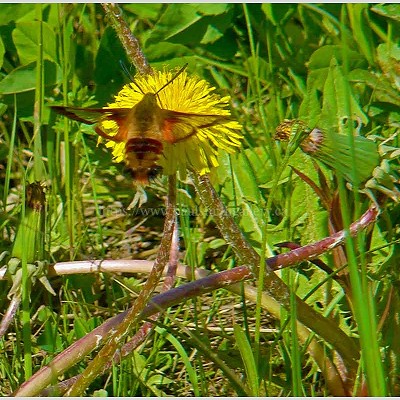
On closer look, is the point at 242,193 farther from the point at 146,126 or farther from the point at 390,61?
the point at 146,126

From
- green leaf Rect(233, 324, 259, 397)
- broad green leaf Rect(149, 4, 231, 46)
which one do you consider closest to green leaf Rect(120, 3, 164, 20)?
broad green leaf Rect(149, 4, 231, 46)

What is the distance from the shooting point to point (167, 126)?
1156 mm

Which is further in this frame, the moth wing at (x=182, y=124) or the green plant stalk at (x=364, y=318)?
the moth wing at (x=182, y=124)

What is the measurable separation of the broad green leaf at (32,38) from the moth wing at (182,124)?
0.94m

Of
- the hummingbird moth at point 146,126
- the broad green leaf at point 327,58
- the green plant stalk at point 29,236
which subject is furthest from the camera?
the broad green leaf at point 327,58

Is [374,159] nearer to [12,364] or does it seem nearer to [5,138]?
[12,364]

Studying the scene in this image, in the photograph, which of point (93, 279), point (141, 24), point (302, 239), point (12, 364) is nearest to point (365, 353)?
point (302, 239)

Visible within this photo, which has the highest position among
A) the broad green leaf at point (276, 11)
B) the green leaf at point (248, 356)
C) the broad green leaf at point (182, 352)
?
the broad green leaf at point (276, 11)

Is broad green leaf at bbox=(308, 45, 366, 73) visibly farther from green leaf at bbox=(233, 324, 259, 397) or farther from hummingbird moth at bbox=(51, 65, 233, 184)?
green leaf at bbox=(233, 324, 259, 397)

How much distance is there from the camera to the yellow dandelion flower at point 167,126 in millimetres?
1113

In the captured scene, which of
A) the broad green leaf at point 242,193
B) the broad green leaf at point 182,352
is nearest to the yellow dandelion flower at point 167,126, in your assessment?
the broad green leaf at point 182,352

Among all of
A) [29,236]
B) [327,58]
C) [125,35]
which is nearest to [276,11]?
[327,58]

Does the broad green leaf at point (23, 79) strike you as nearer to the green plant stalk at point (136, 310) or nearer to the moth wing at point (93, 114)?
the moth wing at point (93, 114)

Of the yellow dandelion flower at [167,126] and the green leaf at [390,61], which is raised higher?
the green leaf at [390,61]
